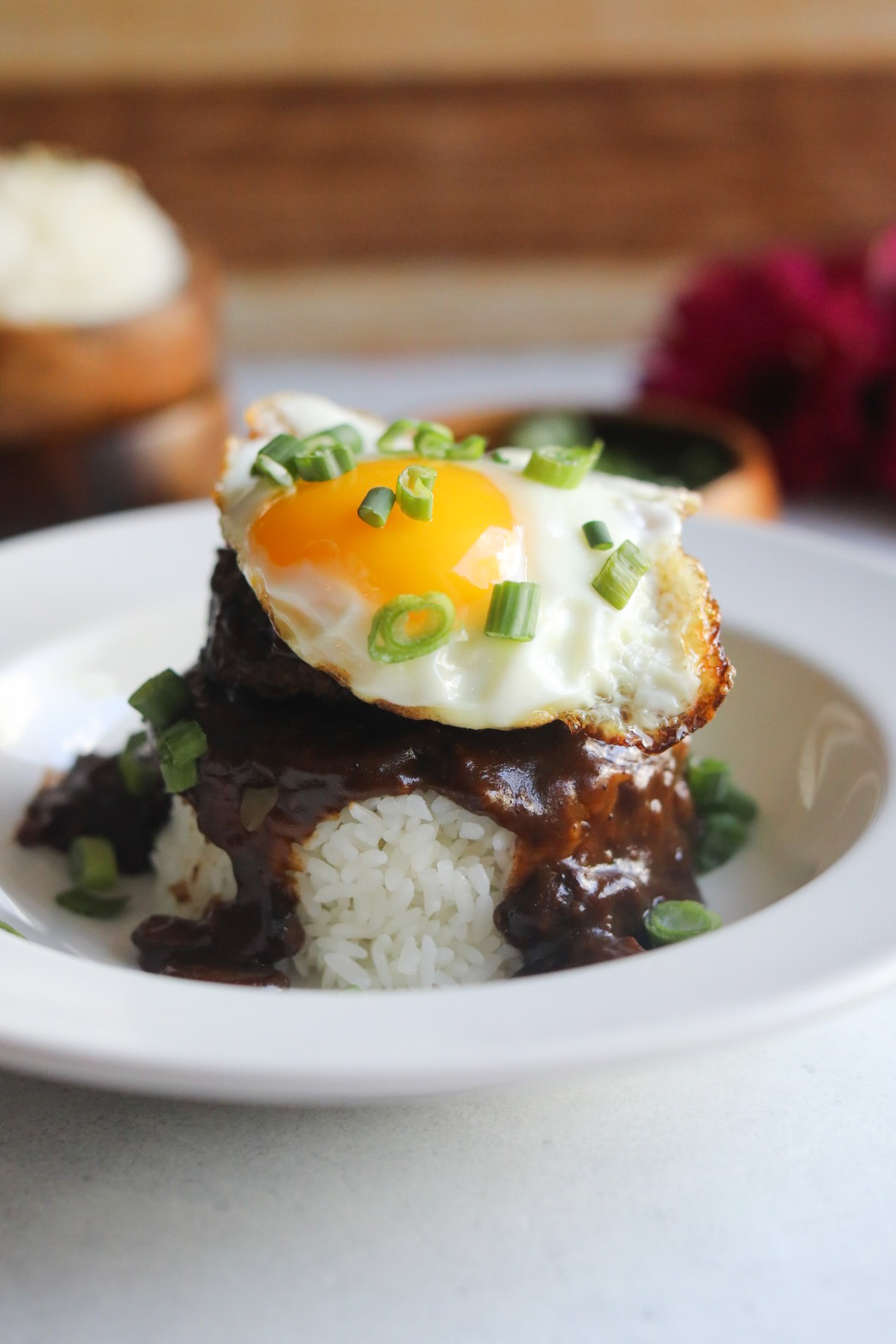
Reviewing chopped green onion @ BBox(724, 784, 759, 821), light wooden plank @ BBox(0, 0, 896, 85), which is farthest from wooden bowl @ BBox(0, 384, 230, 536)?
light wooden plank @ BBox(0, 0, 896, 85)

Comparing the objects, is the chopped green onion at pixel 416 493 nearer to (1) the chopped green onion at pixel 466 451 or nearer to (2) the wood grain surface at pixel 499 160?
(1) the chopped green onion at pixel 466 451

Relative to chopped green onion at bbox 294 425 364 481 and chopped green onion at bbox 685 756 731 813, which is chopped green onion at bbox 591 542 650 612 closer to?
chopped green onion at bbox 294 425 364 481

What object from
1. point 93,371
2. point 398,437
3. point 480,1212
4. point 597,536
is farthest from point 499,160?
point 480,1212

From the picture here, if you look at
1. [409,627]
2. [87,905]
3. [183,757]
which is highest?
[409,627]

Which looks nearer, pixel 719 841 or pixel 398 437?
pixel 398 437

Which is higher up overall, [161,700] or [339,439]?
[339,439]

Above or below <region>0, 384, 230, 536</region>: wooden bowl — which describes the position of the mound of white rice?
above

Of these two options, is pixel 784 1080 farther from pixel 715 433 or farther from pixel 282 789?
pixel 715 433

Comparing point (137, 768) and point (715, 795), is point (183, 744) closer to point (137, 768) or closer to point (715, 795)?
point (137, 768)
